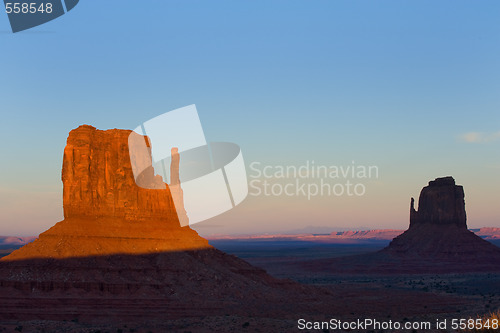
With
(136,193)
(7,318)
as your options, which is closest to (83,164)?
(136,193)

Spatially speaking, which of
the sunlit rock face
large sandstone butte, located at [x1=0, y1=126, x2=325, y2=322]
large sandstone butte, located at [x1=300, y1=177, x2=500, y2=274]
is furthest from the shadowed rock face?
the sunlit rock face

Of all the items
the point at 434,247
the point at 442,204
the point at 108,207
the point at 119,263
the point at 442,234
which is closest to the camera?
the point at 119,263

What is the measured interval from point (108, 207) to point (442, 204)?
9706cm

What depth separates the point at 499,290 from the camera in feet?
259

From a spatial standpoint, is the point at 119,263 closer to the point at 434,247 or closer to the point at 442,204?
the point at 434,247

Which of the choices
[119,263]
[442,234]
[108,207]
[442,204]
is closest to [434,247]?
[442,234]

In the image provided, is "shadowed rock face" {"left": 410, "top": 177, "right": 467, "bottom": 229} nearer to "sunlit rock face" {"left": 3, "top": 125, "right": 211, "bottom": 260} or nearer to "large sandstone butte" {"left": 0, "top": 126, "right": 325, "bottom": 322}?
"large sandstone butte" {"left": 0, "top": 126, "right": 325, "bottom": 322}

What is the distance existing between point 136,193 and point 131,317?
57.8 ft

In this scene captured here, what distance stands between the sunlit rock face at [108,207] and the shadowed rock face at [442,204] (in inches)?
3451

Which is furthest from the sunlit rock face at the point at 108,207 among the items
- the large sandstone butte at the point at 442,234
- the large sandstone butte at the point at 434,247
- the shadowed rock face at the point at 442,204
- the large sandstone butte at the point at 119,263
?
the shadowed rock face at the point at 442,204

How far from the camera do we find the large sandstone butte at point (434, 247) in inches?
4806

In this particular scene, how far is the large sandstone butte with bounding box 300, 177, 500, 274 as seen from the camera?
12207 centimetres

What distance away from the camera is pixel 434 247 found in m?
132

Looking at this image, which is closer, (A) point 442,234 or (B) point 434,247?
(B) point 434,247
